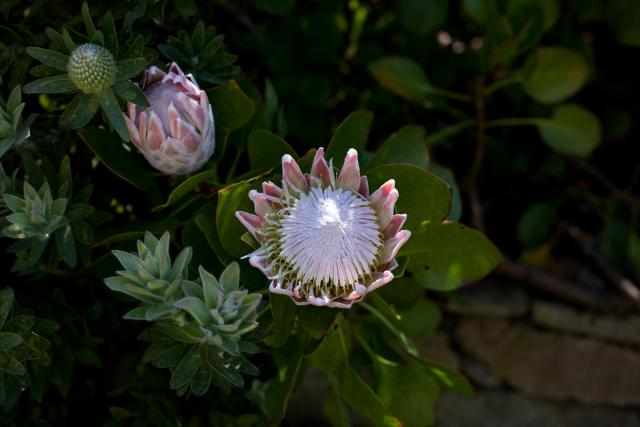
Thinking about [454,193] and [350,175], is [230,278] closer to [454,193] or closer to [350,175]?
[350,175]

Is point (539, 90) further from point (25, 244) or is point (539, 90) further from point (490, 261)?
point (25, 244)

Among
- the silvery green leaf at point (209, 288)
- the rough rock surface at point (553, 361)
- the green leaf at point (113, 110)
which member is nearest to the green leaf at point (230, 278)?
the silvery green leaf at point (209, 288)

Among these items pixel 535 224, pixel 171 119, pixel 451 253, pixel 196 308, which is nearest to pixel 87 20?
pixel 171 119

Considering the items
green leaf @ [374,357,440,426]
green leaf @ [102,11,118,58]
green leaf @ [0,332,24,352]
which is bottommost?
green leaf @ [374,357,440,426]

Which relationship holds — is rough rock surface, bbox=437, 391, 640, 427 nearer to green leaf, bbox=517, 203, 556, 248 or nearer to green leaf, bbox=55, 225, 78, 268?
green leaf, bbox=517, 203, 556, 248

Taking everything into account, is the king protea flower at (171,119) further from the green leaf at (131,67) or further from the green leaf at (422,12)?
the green leaf at (422,12)

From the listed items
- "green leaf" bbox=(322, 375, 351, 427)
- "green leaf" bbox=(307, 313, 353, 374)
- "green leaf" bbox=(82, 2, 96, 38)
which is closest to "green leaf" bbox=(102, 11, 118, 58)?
"green leaf" bbox=(82, 2, 96, 38)
